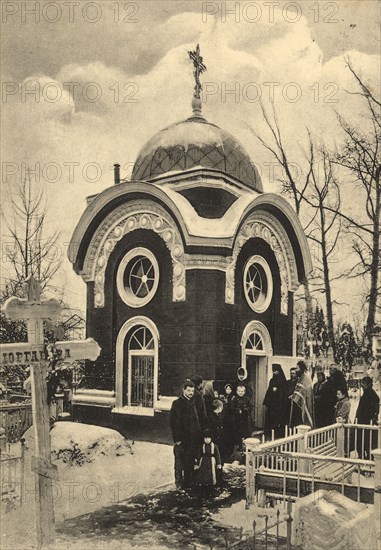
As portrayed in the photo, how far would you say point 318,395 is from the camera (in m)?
5.79

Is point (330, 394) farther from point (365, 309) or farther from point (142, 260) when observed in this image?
point (142, 260)

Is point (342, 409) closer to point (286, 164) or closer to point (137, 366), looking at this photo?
point (137, 366)

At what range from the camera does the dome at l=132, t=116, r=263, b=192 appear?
6188 millimetres

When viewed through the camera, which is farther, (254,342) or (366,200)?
(254,342)

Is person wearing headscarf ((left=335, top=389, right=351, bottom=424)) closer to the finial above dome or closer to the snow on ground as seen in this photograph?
the snow on ground

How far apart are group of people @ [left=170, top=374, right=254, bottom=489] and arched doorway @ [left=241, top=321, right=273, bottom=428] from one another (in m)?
0.59

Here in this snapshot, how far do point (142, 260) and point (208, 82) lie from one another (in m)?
2.10

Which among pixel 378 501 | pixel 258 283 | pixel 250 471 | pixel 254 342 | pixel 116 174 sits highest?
pixel 116 174

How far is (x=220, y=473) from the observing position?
494 cm

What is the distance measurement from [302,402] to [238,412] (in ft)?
2.05

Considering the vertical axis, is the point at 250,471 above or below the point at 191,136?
below

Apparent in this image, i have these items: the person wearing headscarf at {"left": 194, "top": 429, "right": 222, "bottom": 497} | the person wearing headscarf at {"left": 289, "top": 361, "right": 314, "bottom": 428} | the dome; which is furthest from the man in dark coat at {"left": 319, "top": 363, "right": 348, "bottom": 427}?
the dome

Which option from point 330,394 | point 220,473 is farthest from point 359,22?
point 220,473

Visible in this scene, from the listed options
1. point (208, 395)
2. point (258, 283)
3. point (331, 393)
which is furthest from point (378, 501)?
point (258, 283)
